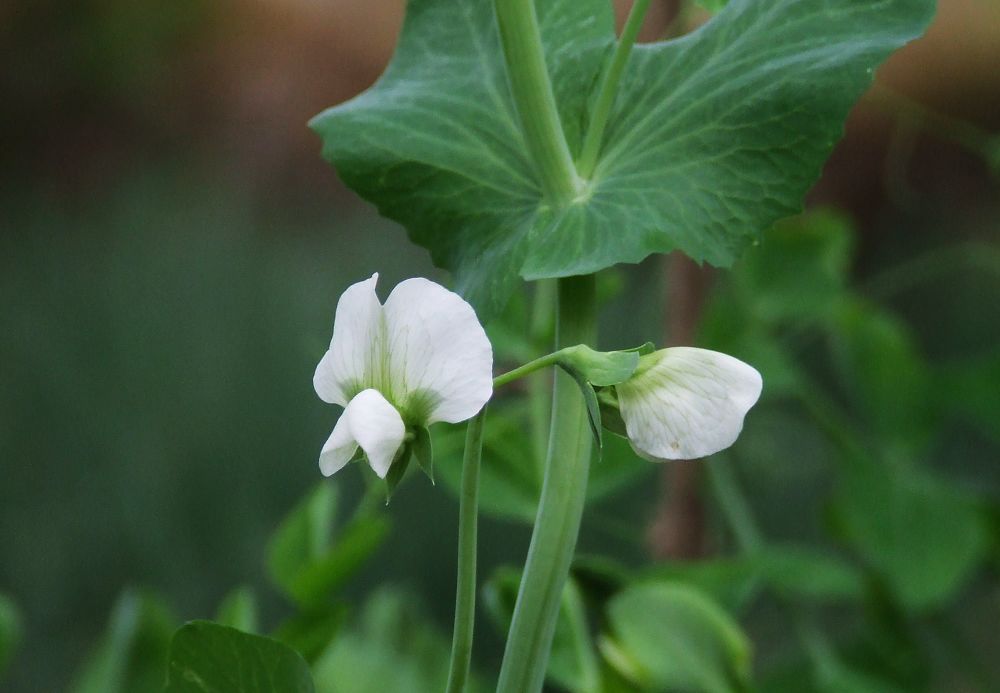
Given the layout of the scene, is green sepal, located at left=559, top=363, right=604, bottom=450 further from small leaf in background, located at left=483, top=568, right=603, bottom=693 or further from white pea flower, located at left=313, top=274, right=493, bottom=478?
small leaf in background, located at left=483, top=568, right=603, bottom=693

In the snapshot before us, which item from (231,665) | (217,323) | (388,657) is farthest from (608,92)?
(217,323)

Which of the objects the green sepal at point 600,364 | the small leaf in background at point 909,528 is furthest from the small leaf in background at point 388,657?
the green sepal at point 600,364

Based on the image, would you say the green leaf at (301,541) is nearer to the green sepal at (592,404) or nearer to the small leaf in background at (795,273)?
the green sepal at (592,404)

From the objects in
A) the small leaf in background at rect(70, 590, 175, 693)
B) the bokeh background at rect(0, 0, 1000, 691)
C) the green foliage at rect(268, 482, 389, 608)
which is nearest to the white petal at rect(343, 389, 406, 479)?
the green foliage at rect(268, 482, 389, 608)

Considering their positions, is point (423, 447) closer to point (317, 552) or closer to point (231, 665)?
point (231, 665)

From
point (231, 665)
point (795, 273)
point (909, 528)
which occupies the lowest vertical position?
point (909, 528)

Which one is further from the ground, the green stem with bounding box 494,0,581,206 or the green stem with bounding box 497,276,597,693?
the green stem with bounding box 494,0,581,206

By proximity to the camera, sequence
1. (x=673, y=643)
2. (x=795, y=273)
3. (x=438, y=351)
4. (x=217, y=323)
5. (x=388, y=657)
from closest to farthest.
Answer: (x=438, y=351) → (x=673, y=643) → (x=388, y=657) → (x=795, y=273) → (x=217, y=323)

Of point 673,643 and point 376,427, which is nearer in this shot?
point 376,427
